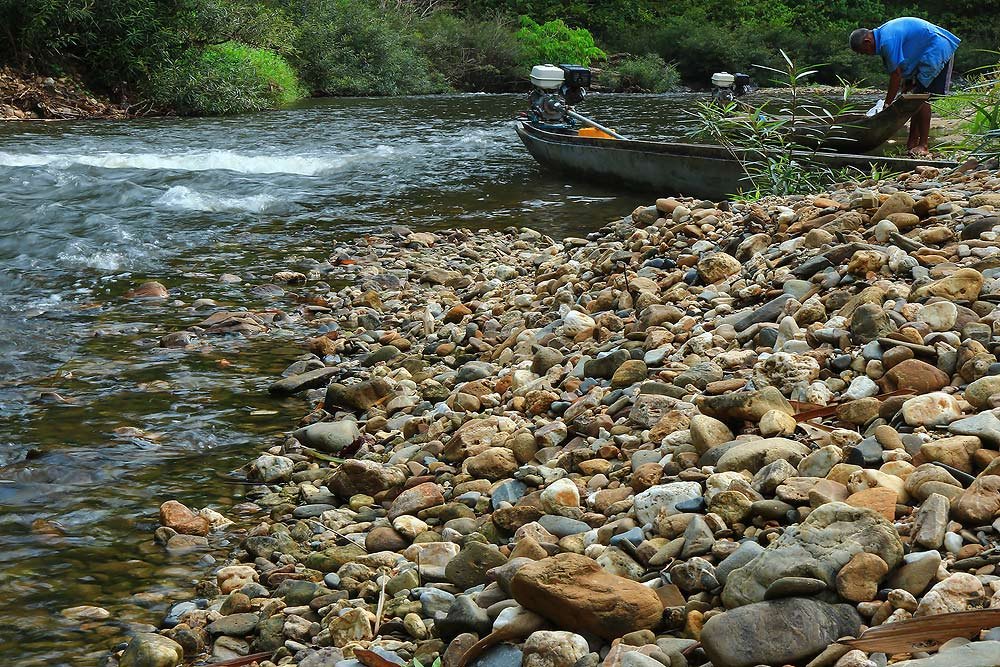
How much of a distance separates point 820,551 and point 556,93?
1091 cm

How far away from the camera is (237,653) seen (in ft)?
7.70

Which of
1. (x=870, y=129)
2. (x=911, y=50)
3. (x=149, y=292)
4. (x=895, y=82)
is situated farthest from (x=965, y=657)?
(x=911, y=50)

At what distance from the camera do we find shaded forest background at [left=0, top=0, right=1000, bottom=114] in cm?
1823

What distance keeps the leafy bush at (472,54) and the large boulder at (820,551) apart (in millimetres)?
27104

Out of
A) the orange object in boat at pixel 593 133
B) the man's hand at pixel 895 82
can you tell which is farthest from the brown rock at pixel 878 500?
the orange object in boat at pixel 593 133

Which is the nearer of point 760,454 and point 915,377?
point 760,454

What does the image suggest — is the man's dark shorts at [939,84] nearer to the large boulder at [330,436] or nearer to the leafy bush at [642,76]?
the large boulder at [330,436]

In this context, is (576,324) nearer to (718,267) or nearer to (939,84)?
(718,267)

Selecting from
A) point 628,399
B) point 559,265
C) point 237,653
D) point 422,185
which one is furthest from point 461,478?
point 422,185

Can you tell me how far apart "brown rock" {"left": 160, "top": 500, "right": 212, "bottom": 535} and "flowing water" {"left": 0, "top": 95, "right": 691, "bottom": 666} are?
6cm

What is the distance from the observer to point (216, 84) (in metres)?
18.4

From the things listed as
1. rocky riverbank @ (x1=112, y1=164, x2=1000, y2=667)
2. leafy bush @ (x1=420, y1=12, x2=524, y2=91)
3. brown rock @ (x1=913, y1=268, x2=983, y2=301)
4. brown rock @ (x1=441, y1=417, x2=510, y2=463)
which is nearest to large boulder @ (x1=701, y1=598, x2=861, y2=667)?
rocky riverbank @ (x1=112, y1=164, x2=1000, y2=667)

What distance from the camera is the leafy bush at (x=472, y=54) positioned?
28250mm

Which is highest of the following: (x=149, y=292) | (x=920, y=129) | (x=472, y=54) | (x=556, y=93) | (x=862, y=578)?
(x=472, y=54)
